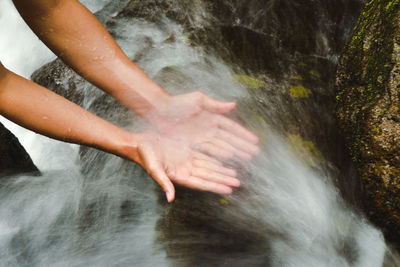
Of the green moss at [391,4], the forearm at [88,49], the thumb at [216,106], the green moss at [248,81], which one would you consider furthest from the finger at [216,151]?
the green moss at [391,4]

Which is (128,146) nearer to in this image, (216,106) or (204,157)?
(204,157)

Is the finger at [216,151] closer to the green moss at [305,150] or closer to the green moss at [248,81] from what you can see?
the green moss at [305,150]

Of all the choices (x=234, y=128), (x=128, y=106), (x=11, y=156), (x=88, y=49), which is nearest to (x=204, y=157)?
(x=234, y=128)

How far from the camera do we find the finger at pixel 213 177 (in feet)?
7.47

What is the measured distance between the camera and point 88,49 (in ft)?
8.04

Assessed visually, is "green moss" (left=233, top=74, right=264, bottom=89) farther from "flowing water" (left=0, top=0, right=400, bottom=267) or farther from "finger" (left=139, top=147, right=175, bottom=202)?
"finger" (left=139, top=147, right=175, bottom=202)

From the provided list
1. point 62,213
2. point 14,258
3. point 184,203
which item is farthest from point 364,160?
point 14,258

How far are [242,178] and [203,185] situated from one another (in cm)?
44

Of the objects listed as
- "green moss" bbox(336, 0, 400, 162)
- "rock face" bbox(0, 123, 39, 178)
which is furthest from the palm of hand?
"rock face" bbox(0, 123, 39, 178)

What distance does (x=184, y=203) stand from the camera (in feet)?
7.95

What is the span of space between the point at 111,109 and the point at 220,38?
1488mm

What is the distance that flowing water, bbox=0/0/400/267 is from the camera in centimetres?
238

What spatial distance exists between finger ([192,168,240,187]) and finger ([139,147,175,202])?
264 mm

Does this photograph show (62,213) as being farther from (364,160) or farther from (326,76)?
(326,76)
